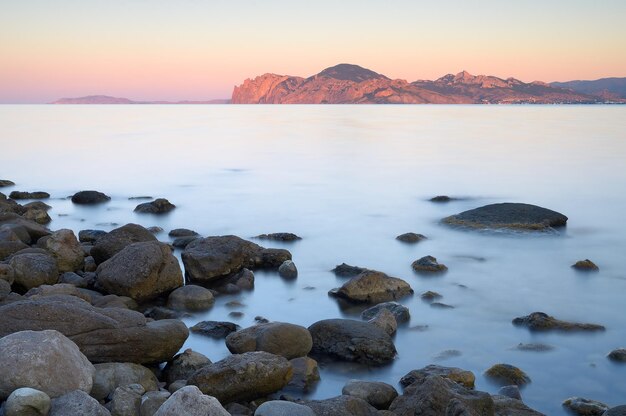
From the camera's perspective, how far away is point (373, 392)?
722 cm

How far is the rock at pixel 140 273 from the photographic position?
34.0 feet

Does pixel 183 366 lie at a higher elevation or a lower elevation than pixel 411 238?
higher

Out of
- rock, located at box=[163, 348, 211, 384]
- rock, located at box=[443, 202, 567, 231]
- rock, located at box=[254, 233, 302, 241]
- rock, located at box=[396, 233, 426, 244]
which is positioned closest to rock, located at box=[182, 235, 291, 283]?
rock, located at box=[254, 233, 302, 241]

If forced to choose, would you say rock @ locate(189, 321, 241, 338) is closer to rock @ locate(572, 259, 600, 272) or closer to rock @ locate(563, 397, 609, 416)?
rock @ locate(563, 397, 609, 416)

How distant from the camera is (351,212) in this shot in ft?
67.4

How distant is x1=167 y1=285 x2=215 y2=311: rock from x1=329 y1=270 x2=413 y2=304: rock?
213 centimetres

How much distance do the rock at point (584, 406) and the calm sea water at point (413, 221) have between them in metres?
0.14

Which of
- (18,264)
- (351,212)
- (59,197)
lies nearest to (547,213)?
(351,212)

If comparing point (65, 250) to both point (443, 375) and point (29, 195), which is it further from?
point (29, 195)

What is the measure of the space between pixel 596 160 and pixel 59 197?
26.4 meters

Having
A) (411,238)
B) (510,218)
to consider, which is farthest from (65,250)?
(510,218)

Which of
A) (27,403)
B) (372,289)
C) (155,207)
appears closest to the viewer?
(27,403)

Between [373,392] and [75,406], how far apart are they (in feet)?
10.2

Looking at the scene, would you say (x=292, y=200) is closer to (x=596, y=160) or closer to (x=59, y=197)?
(x=59, y=197)
